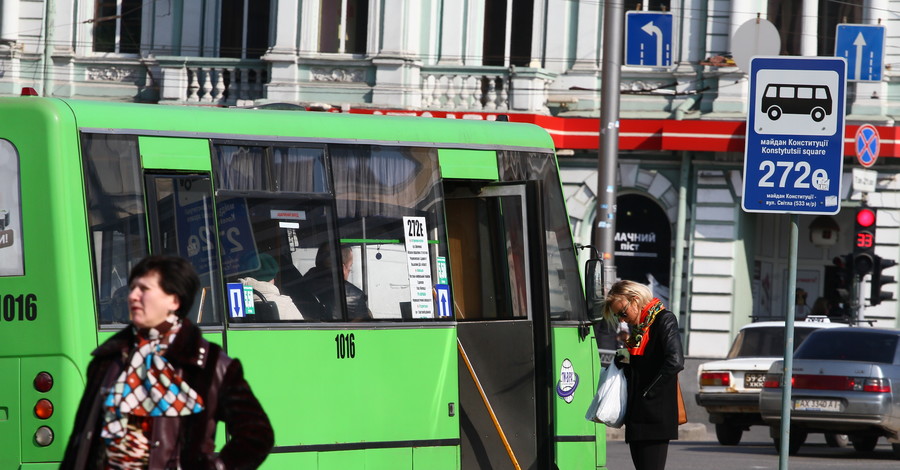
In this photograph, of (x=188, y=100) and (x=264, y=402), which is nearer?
(x=264, y=402)

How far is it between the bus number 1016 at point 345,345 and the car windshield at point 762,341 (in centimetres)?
1173

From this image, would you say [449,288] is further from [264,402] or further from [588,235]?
[588,235]

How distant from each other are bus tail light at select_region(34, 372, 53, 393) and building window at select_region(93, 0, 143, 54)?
22629 mm

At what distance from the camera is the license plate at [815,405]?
17.0 meters

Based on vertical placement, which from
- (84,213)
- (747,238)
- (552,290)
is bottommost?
(747,238)

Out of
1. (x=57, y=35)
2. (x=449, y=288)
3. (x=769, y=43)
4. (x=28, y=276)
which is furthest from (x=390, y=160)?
(x=57, y=35)

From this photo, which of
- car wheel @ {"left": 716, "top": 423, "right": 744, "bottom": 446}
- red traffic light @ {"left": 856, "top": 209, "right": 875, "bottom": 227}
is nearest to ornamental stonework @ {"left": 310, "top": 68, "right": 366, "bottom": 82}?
red traffic light @ {"left": 856, "top": 209, "right": 875, "bottom": 227}

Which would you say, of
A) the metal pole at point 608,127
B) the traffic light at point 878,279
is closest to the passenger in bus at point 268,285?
the metal pole at point 608,127

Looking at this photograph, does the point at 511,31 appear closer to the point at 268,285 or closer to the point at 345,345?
the point at 345,345

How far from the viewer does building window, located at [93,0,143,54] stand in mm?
29938

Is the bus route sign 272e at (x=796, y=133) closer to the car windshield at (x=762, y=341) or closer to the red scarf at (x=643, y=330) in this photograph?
the red scarf at (x=643, y=330)

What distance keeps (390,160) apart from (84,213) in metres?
2.12

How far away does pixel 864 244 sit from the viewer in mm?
24703

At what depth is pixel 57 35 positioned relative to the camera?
29828mm
